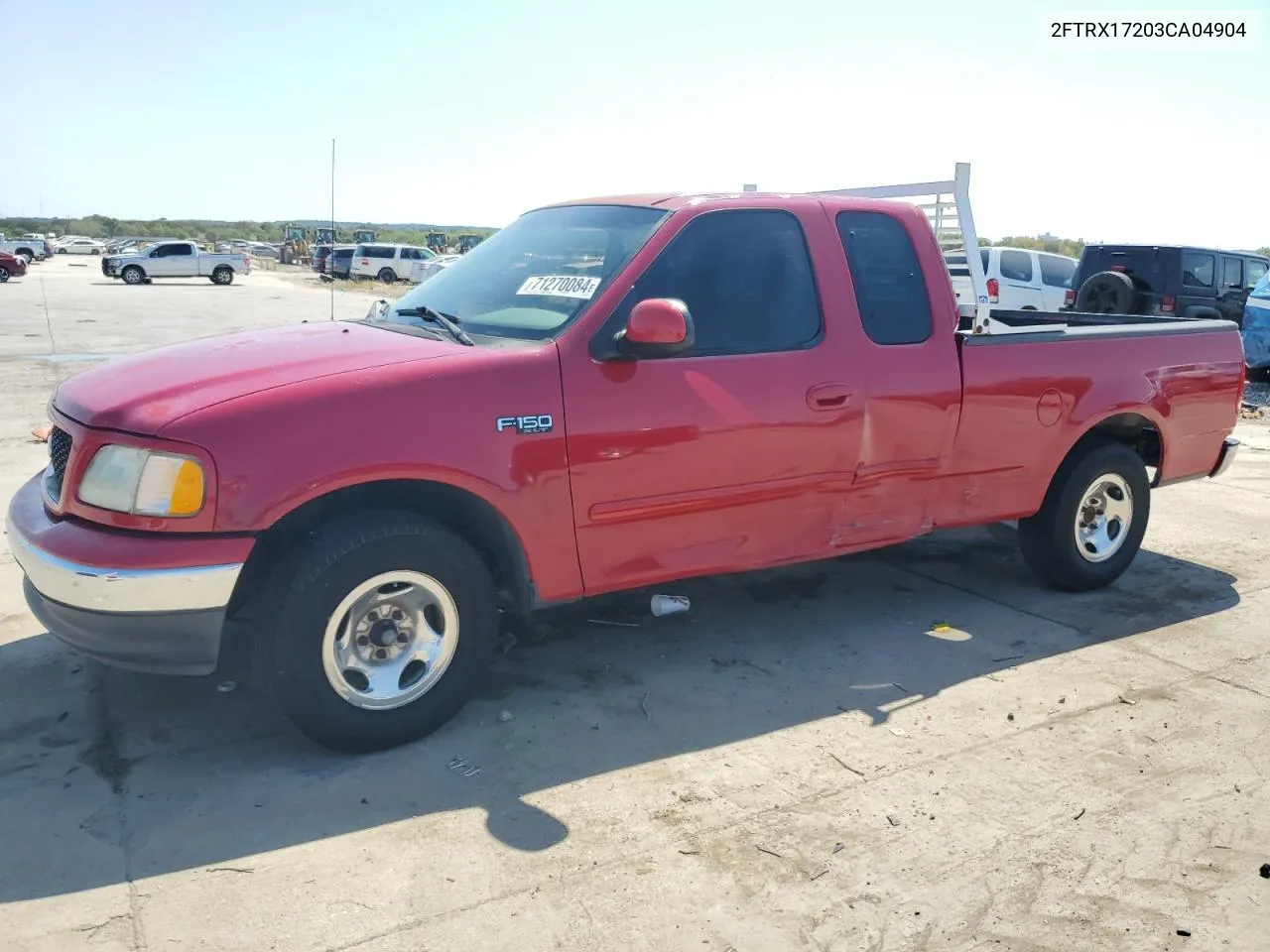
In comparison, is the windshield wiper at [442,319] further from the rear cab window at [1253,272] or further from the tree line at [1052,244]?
the tree line at [1052,244]

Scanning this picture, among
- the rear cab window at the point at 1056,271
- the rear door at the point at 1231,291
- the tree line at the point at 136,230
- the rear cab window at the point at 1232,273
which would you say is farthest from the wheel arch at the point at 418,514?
the tree line at the point at 136,230

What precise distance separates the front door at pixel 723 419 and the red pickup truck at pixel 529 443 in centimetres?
1

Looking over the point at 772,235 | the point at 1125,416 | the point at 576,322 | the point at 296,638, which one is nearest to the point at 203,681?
the point at 296,638

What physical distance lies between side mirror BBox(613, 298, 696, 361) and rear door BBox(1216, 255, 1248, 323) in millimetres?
14192

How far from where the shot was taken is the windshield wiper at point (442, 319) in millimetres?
4062

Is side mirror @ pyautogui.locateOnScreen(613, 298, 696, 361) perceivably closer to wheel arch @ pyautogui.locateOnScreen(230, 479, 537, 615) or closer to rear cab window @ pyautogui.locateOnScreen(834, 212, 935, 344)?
wheel arch @ pyautogui.locateOnScreen(230, 479, 537, 615)

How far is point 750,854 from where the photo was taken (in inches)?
126

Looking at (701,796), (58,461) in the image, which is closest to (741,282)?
(701,796)

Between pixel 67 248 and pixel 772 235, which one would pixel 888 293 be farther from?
pixel 67 248

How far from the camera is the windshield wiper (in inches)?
160

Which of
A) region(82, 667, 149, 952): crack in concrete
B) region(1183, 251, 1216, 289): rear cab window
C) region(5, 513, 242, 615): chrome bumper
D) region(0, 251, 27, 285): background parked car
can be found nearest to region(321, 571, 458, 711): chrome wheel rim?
region(5, 513, 242, 615): chrome bumper

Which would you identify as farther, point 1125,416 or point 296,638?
point 1125,416

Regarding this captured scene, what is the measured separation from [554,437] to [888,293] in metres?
1.85

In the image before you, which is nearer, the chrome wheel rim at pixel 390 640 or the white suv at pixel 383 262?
the chrome wheel rim at pixel 390 640
